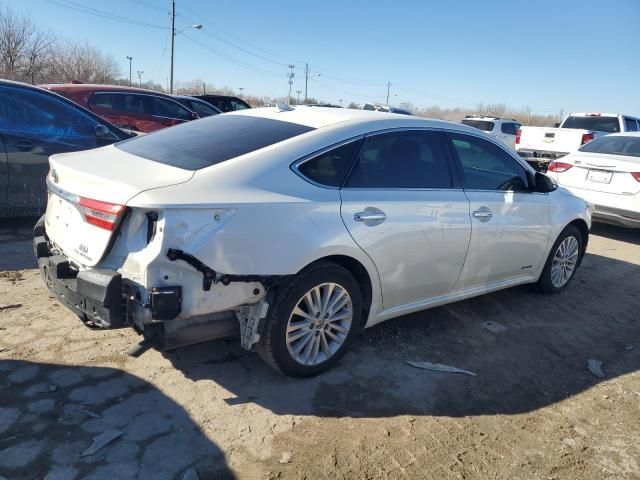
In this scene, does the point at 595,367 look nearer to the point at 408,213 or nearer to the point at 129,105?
the point at 408,213

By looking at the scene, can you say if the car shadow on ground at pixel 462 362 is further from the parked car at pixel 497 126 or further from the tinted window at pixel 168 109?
the parked car at pixel 497 126

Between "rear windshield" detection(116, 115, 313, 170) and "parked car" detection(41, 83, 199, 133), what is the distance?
22.8ft

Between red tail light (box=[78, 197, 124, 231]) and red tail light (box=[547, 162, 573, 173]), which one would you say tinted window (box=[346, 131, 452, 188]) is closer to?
red tail light (box=[78, 197, 124, 231])

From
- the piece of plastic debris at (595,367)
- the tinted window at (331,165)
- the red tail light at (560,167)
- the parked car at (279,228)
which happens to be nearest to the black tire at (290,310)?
the parked car at (279,228)

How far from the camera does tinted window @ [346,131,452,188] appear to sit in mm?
3441

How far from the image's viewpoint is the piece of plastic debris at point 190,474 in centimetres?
239

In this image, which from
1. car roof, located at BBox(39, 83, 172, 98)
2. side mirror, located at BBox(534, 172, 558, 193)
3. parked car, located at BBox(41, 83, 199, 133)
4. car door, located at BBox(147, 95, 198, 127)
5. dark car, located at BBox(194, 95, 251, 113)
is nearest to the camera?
side mirror, located at BBox(534, 172, 558, 193)

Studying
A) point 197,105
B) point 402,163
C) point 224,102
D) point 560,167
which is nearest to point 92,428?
point 402,163

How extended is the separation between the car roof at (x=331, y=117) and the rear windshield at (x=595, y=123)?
12307 mm

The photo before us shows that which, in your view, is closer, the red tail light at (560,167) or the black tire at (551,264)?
the black tire at (551,264)

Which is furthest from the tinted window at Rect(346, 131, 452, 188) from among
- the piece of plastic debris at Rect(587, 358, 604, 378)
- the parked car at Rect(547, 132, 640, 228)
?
the parked car at Rect(547, 132, 640, 228)

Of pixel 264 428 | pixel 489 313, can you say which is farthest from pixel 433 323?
pixel 264 428

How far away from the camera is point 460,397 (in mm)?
3326

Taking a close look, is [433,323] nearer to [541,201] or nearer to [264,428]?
[541,201]
